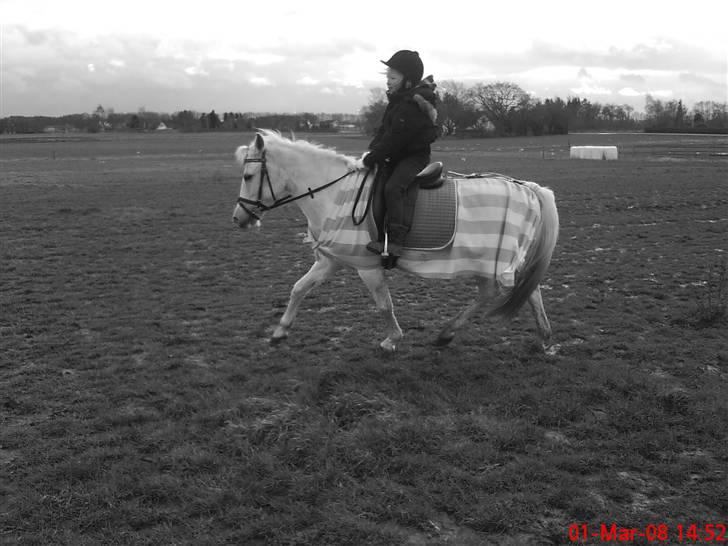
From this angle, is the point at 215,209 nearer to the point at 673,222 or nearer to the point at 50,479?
the point at 673,222

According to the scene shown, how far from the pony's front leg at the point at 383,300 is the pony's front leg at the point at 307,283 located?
388 mm

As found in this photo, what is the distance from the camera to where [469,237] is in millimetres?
6945

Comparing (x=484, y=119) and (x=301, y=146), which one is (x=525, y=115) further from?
(x=301, y=146)

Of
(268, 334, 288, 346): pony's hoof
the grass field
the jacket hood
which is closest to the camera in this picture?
the grass field

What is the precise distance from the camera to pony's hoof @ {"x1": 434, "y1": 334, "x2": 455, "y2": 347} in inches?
294

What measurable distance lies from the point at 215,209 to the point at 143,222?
312cm

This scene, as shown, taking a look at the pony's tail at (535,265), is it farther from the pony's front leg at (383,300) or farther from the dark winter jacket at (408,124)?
the dark winter jacket at (408,124)

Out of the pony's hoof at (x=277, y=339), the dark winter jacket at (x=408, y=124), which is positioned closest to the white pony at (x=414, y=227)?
the pony's hoof at (x=277, y=339)

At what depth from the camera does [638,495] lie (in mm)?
4387

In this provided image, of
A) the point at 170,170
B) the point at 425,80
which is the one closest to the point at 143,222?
the point at 425,80

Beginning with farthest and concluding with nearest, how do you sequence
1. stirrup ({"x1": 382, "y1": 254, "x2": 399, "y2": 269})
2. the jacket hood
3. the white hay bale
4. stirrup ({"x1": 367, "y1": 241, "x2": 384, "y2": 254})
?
1. the white hay bale
2. stirrup ({"x1": 382, "y1": 254, "x2": 399, "y2": 269})
3. stirrup ({"x1": 367, "y1": 241, "x2": 384, "y2": 254})
4. the jacket hood

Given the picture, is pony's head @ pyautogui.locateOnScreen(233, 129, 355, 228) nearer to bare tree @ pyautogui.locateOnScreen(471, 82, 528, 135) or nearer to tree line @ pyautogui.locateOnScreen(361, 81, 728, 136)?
tree line @ pyautogui.locateOnScreen(361, 81, 728, 136)

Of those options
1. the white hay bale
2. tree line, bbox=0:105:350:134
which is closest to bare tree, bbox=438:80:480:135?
tree line, bbox=0:105:350:134

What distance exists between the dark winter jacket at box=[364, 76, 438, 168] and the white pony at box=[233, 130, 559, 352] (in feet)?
1.50
